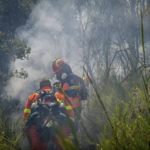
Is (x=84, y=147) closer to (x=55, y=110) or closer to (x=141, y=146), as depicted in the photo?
(x=55, y=110)

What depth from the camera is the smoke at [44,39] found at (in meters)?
9.72

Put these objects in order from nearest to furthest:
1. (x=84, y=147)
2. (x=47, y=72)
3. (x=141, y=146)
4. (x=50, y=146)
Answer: (x=141, y=146), (x=84, y=147), (x=50, y=146), (x=47, y=72)

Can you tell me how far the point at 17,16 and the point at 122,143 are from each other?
26.4ft

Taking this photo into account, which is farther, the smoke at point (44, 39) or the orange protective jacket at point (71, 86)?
the smoke at point (44, 39)

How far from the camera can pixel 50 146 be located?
3.57 meters

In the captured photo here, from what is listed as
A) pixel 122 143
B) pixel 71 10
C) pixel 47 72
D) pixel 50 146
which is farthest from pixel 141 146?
pixel 71 10

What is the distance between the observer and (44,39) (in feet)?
38.4

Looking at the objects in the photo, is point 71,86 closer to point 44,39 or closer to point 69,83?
point 69,83

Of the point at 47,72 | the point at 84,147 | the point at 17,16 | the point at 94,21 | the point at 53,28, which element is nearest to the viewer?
the point at 84,147

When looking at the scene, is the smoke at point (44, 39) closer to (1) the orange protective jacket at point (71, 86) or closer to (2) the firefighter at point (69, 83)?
(2) the firefighter at point (69, 83)

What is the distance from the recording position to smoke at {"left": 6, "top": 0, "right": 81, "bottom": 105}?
→ 972 cm

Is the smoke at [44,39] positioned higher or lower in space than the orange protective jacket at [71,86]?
higher

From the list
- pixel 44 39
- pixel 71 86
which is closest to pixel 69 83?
pixel 71 86

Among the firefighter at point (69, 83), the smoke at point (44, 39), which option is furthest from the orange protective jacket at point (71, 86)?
the smoke at point (44, 39)
